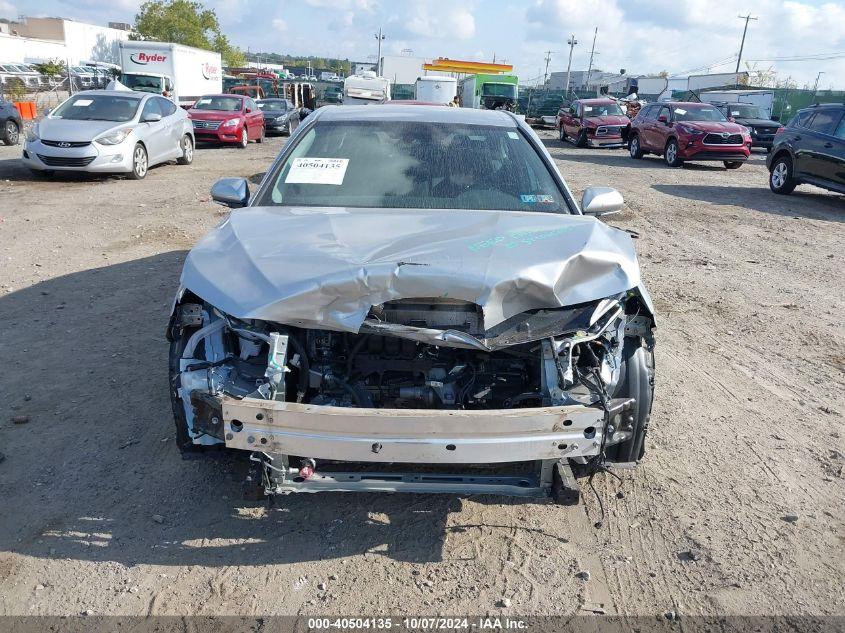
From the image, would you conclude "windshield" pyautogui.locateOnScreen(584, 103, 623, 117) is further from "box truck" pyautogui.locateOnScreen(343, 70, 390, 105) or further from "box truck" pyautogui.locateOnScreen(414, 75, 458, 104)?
"box truck" pyautogui.locateOnScreen(414, 75, 458, 104)

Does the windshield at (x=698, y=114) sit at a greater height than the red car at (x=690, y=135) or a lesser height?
greater

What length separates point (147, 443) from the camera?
3721 millimetres

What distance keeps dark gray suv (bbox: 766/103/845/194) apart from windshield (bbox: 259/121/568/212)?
1042cm

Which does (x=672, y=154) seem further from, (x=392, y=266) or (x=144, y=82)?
(x=144, y=82)

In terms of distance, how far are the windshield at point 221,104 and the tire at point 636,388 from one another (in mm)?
18899

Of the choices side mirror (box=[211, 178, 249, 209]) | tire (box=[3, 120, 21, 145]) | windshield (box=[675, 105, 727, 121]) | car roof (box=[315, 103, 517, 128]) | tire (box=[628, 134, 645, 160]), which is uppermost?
car roof (box=[315, 103, 517, 128])

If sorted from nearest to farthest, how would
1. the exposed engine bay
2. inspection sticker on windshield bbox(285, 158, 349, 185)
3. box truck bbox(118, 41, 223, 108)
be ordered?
1. the exposed engine bay
2. inspection sticker on windshield bbox(285, 158, 349, 185)
3. box truck bbox(118, 41, 223, 108)

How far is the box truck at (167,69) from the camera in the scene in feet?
76.4

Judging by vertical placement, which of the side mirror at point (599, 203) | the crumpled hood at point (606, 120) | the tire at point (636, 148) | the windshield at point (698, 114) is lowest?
the tire at point (636, 148)

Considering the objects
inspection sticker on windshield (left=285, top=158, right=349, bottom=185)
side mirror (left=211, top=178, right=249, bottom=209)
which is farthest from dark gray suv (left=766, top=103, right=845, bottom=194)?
side mirror (left=211, top=178, right=249, bottom=209)

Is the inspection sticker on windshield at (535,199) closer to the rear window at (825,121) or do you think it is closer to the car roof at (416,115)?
the car roof at (416,115)

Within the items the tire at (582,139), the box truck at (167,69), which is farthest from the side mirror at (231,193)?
the box truck at (167,69)

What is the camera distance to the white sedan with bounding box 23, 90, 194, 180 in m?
11.9

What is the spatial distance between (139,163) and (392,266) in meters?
11.9
